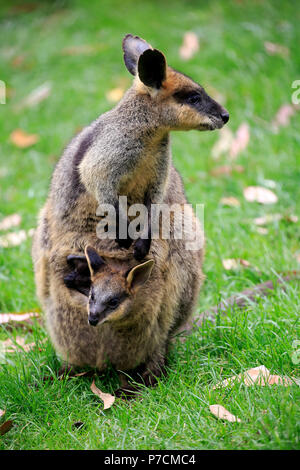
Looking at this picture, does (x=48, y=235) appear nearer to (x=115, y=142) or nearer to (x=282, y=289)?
(x=115, y=142)

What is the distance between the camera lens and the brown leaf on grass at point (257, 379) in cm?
334

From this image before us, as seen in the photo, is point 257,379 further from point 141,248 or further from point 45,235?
point 45,235

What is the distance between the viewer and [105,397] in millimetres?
3609

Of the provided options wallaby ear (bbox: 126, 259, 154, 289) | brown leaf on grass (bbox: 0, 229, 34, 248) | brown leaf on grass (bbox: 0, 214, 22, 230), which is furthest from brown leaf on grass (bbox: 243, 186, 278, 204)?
wallaby ear (bbox: 126, 259, 154, 289)

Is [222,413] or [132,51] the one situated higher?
[132,51]

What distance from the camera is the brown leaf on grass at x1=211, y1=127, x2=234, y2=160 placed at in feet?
21.6

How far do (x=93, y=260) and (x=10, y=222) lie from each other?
8.68 feet

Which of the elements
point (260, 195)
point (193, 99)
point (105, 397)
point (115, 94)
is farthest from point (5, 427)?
point (115, 94)

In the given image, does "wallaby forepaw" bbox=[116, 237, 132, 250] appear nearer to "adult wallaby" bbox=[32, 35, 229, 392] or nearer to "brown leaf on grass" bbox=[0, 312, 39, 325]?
"adult wallaby" bbox=[32, 35, 229, 392]

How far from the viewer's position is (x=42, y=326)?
4.42 meters

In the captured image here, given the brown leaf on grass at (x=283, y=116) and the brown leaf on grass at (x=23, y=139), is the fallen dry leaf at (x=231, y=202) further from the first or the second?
the brown leaf on grass at (x=23, y=139)

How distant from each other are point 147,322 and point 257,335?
0.67 m

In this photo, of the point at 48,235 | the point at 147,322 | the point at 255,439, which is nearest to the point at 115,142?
the point at 48,235

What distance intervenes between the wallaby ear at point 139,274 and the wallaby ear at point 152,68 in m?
0.97
